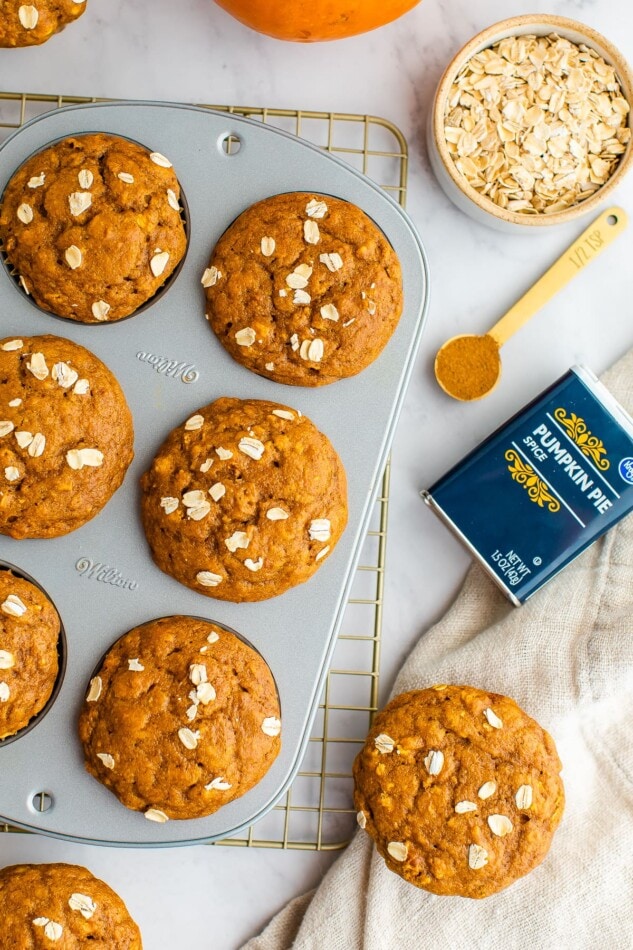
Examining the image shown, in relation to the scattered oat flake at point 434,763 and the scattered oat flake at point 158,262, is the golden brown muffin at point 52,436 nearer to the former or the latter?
the scattered oat flake at point 158,262

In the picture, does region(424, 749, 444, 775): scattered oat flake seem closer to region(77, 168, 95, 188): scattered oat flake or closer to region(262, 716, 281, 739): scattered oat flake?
region(262, 716, 281, 739): scattered oat flake

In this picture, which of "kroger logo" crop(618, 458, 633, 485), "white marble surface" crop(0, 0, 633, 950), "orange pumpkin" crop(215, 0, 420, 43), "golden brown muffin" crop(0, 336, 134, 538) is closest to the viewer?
"golden brown muffin" crop(0, 336, 134, 538)

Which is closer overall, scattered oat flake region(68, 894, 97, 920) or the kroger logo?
scattered oat flake region(68, 894, 97, 920)

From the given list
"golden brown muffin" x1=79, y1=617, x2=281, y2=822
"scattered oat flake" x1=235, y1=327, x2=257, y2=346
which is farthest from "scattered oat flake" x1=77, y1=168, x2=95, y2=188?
"golden brown muffin" x1=79, y1=617, x2=281, y2=822

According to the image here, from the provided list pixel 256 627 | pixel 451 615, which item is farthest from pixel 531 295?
pixel 256 627

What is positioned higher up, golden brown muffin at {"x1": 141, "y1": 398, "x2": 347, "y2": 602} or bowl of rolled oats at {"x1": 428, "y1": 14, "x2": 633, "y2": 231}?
bowl of rolled oats at {"x1": 428, "y1": 14, "x2": 633, "y2": 231}

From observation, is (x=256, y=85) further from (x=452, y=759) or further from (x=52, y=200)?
(x=452, y=759)
